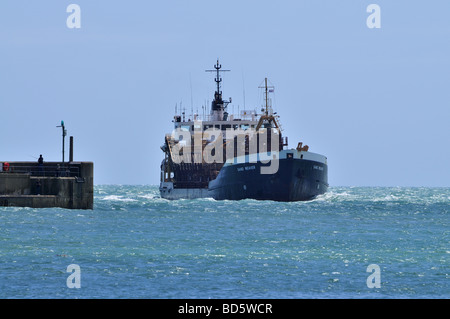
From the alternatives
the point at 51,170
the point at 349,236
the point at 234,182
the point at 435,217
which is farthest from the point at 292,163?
the point at 349,236

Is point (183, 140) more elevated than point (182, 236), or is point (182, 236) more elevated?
point (183, 140)

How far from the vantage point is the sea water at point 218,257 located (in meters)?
23.5

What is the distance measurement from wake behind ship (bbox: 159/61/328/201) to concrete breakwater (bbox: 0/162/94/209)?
24.5m

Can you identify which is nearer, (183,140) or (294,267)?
(294,267)

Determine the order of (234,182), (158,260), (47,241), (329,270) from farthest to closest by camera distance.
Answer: (234,182) < (47,241) < (158,260) < (329,270)

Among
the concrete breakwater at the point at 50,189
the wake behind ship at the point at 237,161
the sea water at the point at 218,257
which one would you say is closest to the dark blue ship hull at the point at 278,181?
the wake behind ship at the point at 237,161

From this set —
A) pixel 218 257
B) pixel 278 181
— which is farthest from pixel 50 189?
pixel 278 181

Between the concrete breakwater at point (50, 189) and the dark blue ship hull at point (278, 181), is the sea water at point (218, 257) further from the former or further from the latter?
the dark blue ship hull at point (278, 181)

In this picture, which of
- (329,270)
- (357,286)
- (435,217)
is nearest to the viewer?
(357,286)

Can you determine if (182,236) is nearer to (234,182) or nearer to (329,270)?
(329,270)

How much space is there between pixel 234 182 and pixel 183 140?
19286mm

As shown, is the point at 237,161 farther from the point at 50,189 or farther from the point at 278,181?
the point at 50,189

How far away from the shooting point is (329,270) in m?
27.3

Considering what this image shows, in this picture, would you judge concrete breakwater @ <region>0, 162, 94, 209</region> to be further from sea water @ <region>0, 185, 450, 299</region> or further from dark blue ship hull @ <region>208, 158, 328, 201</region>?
dark blue ship hull @ <region>208, 158, 328, 201</region>
